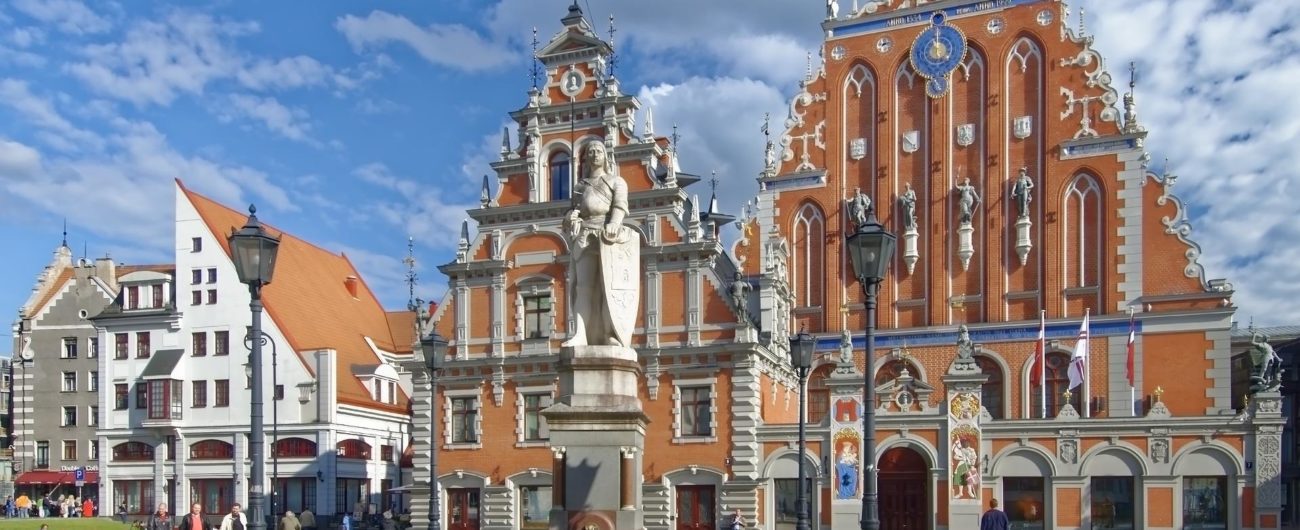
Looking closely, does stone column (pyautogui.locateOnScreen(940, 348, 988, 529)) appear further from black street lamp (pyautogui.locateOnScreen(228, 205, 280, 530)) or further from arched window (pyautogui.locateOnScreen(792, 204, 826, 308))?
black street lamp (pyautogui.locateOnScreen(228, 205, 280, 530))

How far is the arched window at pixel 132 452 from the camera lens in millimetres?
44219

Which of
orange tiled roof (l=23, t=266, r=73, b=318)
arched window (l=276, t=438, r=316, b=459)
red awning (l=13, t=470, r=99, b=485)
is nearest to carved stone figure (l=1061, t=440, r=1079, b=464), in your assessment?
arched window (l=276, t=438, r=316, b=459)

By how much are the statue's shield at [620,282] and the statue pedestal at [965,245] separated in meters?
24.3

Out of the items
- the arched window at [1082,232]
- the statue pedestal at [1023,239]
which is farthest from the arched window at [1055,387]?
the statue pedestal at [1023,239]

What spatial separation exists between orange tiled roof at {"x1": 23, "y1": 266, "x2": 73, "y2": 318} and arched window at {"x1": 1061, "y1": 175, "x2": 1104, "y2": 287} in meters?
39.1

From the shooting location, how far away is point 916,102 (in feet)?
118

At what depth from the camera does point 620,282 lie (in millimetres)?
11695

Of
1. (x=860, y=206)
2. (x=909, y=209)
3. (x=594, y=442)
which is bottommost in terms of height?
(x=594, y=442)

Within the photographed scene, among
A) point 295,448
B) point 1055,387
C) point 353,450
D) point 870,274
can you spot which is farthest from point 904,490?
point 295,448

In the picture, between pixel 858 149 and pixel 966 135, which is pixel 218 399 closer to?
pixel 858 149

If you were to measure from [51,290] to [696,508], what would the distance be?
32690 millimetres

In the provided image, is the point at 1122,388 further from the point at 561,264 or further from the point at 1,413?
the point at 1,413

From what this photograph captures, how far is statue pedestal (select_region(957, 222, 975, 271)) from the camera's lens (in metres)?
34.2

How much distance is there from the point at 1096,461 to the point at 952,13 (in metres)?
14.2
